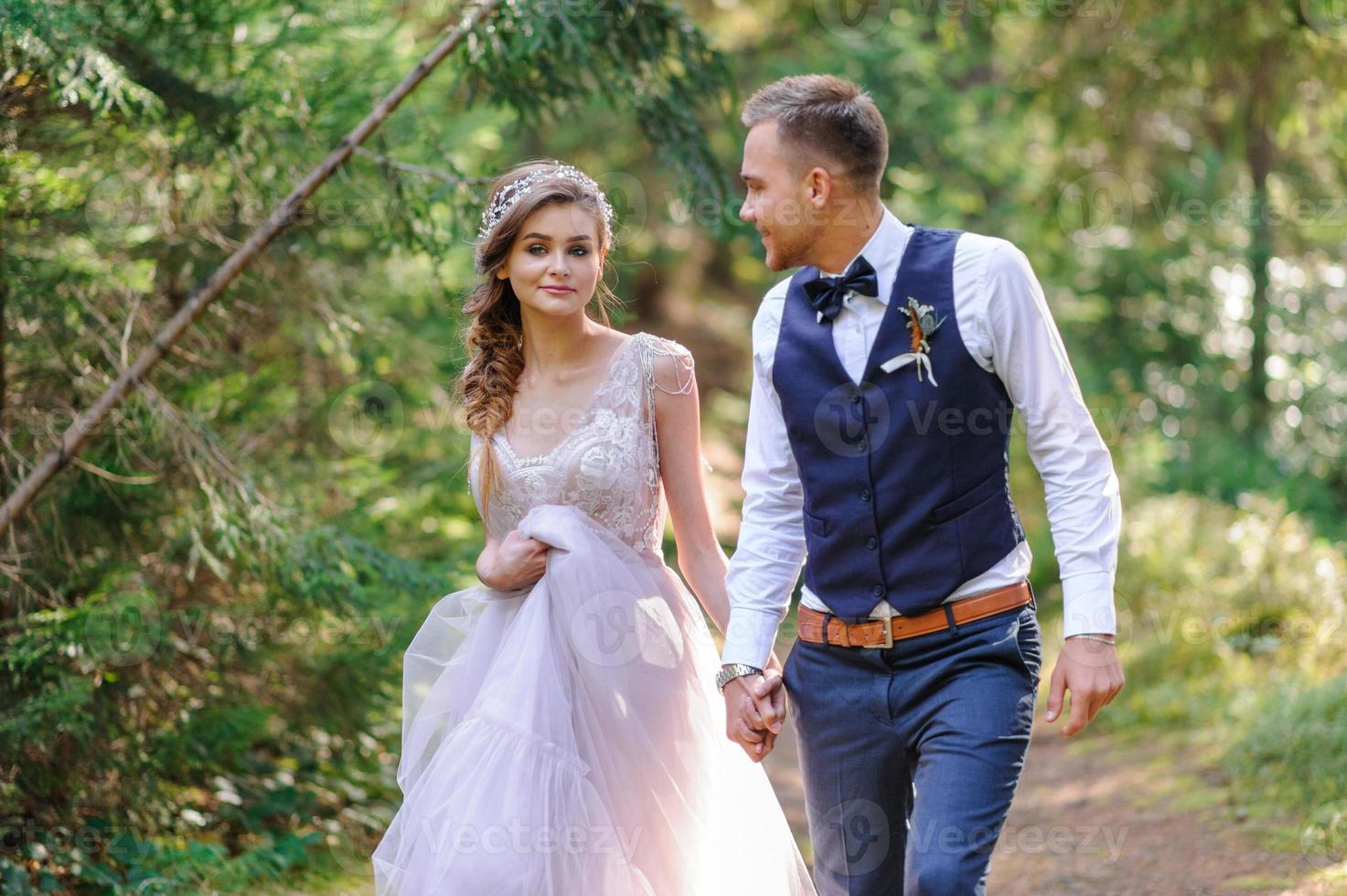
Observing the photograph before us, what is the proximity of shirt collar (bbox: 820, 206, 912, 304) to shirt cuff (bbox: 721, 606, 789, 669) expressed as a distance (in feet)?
2.62

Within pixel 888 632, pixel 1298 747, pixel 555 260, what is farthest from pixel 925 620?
pixel 1298 747

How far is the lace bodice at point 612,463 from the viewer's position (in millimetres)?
3332

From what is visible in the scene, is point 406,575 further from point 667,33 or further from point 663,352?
point 667,33

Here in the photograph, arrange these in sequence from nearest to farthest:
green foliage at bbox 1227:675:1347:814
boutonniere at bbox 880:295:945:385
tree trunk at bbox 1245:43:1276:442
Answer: boutonniere at bbox 880:295:945:385 → green foliage at bbox 1227:675:1347:814 → tree trunk at bbox 1245:43:1276:442

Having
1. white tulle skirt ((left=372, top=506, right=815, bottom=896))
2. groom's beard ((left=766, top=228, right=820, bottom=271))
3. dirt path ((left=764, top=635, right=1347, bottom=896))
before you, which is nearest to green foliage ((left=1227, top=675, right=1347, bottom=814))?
dirt path ((left=764, top=635, right=1347, bottom=896))

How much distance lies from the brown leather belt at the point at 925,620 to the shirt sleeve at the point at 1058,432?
0.12 m

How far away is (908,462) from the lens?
9.12 feet

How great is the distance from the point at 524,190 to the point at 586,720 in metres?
1.39

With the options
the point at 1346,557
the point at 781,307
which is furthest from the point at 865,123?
the point at 1346,557

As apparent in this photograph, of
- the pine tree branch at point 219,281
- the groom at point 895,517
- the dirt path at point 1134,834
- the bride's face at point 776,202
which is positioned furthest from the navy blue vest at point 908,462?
the dirt path at point 1134,834

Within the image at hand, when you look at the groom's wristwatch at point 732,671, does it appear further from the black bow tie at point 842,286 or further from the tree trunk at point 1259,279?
the tree trunk at point 1259,279

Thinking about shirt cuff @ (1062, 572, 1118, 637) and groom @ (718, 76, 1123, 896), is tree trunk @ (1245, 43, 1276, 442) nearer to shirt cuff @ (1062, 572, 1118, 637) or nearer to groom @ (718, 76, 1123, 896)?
groom @ (718, 76, 1123, 896)

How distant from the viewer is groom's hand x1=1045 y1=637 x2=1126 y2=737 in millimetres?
2578

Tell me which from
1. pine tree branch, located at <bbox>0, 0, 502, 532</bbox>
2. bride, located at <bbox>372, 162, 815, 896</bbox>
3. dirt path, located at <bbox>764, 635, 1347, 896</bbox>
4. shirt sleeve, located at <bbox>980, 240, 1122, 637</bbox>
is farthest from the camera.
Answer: dirt path, located at <bbox>764, 635, 1347, 896</bbox>
